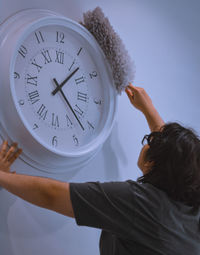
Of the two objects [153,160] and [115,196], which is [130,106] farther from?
[115,196]

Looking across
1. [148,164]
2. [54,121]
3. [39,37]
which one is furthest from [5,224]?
[39,37]

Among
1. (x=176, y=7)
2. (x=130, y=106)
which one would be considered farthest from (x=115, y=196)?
(x=176, y=7)

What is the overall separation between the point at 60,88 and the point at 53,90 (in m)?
0.02

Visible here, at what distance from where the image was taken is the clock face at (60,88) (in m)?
0.89

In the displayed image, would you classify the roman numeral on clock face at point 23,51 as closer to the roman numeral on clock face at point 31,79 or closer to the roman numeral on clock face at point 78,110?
the roman numeral on clock face at point 31,79

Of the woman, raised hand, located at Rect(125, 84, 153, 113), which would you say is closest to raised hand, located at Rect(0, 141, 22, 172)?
the woman

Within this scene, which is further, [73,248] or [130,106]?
[130,106]

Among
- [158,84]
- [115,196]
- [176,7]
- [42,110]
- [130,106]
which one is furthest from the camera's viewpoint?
[176,7]

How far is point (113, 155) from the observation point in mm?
1200

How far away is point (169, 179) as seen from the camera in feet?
2.64

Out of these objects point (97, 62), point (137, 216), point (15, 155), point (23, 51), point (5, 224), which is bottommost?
point (137, 216)

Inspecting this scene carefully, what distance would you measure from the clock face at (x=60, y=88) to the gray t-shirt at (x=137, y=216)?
0.71 ft

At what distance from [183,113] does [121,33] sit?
0.49 meters

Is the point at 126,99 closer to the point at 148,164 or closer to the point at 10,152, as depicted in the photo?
the point at 148,164
